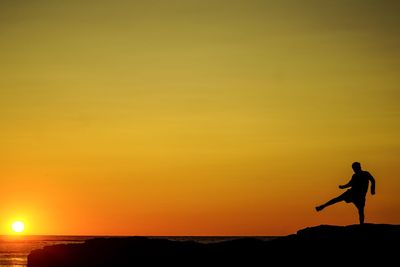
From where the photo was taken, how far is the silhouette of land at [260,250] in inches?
1084

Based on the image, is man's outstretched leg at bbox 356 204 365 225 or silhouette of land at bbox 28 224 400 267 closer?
silhouette of land at bbox 28 224 400 267

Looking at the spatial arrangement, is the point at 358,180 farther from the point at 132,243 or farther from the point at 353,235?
the point at 132,243

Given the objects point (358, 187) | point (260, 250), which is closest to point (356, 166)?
point (358, 187)

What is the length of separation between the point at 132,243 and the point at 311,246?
7415mm

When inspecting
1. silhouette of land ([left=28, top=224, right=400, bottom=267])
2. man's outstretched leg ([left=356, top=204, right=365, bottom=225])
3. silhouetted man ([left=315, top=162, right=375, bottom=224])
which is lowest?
silhouette of land ([left=28, top=224, right=400, bottom=267])

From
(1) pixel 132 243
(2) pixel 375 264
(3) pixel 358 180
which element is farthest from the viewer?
(1) pixel 132 243

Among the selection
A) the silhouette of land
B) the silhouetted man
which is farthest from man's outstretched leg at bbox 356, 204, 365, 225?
the silhouette of land

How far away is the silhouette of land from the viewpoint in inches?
1084

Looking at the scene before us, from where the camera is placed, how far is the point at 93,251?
104 feet

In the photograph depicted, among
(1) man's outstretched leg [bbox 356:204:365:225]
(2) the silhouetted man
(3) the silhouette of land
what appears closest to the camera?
(3) the silhouette of land

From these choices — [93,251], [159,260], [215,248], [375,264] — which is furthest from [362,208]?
[93,251]

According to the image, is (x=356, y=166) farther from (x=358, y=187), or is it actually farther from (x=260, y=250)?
(x=260, y=250)

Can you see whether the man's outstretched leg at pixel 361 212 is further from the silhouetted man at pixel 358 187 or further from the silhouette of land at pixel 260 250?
the silhouette of land at pixel 260 250

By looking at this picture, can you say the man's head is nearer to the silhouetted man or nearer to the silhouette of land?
the silhouetted man
